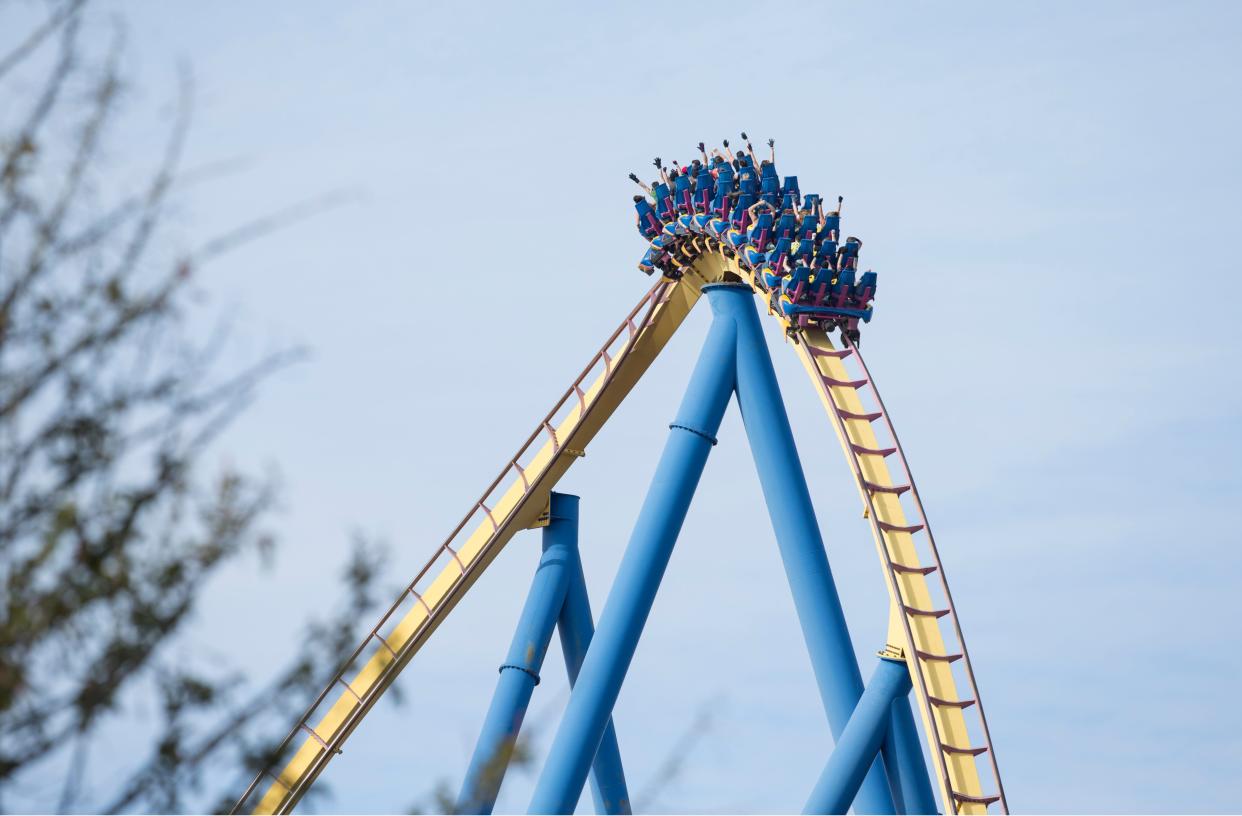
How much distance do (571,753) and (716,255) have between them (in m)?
3.54

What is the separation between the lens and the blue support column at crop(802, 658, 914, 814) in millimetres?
10211

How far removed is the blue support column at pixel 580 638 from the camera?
12930 mm

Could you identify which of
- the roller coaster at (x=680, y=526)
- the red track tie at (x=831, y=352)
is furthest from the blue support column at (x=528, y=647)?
the red track tie at (x=831, y=352)

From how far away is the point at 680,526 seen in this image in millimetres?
11703

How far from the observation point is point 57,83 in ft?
11.0

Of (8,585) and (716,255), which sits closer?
(8,585)

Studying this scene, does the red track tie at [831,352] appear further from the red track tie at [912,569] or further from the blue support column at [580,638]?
the blue support column at [580,638]

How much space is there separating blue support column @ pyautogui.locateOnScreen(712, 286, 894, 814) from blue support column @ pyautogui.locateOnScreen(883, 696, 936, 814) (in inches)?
4.8

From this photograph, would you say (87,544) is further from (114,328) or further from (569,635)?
(569,635)

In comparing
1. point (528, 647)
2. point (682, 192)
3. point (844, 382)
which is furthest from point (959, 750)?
point (682, 192)

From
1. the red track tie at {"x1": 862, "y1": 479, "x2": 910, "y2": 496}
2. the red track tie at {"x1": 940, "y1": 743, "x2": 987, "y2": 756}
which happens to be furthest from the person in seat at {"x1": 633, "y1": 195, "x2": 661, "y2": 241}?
the red track tie at {"x1": 940, "y1": 743, "x2": 987, "y2": 756}

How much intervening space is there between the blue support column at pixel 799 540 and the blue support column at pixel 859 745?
38cm

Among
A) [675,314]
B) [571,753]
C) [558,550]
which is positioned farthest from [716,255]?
[571,753]

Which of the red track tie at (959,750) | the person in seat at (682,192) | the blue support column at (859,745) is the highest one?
the person in seat at (682,192)
